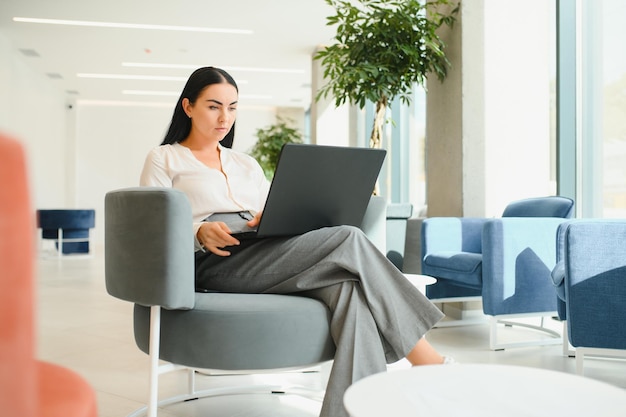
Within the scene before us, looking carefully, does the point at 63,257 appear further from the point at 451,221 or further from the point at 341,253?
the point at 341,253

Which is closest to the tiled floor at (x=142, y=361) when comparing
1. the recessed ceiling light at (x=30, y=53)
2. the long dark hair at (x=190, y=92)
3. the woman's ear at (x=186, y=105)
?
the long dark hair at (x=190, y=92)

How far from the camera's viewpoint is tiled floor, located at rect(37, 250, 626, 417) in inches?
84.7

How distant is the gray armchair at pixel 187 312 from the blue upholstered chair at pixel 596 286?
43.7 inches

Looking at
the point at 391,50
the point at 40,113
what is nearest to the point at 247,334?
the point at 391,50

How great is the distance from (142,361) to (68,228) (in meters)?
6.95

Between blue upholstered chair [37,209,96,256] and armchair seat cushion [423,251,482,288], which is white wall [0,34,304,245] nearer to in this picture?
blue upholstered chair [37,209,96,256]

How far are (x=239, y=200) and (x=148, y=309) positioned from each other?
1.81ft

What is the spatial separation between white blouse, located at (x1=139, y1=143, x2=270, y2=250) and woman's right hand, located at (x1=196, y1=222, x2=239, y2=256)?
8.6 inches

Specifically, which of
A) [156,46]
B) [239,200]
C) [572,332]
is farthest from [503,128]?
[156,46]

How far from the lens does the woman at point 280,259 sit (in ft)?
5.19

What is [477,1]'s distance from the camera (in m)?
4.12

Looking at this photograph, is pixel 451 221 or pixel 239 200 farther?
pixel 451 221

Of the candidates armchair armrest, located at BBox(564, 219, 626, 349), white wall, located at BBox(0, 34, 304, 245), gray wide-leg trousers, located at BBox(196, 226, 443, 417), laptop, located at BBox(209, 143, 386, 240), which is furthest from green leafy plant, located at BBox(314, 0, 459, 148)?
white wall, located at BBox(0, 34, 304, 245)

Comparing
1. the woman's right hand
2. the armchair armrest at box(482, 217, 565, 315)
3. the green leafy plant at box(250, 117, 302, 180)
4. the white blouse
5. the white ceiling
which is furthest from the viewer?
the green leafy plant at box(250, 117, 302, 180)
